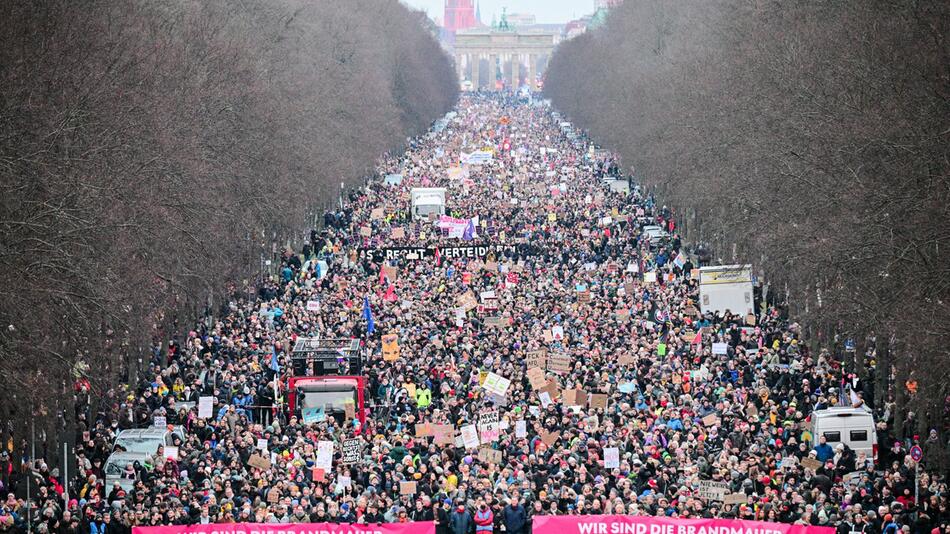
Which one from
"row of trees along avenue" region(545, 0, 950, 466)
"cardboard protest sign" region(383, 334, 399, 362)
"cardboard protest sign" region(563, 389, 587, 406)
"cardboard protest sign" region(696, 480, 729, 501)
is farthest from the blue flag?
"cardboard protest sign" region(696, 480, 729, 501)

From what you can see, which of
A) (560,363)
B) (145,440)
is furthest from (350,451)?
(560,363)

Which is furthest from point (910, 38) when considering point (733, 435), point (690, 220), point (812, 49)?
point (690, 220)

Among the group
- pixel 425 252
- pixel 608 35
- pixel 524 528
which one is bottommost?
pixel 524 528

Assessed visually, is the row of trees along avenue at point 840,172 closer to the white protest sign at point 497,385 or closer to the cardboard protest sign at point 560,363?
the cardboard protest sign at point 560,363

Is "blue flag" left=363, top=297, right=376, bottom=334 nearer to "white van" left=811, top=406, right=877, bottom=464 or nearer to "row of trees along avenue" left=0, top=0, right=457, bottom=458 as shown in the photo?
"row of trees along avenue" left=0, top=0, right=457, bottom=458

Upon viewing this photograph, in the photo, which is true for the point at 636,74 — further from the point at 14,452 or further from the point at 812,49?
the point at 14,452

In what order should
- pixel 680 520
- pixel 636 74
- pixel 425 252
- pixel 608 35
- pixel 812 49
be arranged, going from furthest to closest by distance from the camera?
pixel 608 35 → pixel 636 74 → pixel 425 252 → pixel 812 49 → pixel 680 520
